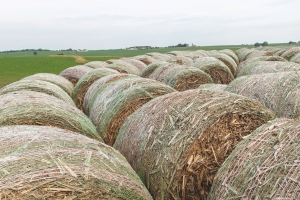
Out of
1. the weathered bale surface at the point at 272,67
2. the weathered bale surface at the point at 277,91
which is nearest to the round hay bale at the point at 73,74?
the weathered bale surface at the point at 272,67

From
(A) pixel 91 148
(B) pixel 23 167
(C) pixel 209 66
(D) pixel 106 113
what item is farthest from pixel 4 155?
(C) pixel 209 66

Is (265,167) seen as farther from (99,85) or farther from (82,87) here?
(82,87)

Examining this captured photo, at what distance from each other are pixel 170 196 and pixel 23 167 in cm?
186

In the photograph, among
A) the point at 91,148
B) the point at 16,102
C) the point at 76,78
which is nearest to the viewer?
the point at 91,148

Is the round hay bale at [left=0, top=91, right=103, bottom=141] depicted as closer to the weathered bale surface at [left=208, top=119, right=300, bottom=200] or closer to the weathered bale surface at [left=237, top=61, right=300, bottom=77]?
the weathered bale surface at [left=208, top=119, right=300, bottom=200]

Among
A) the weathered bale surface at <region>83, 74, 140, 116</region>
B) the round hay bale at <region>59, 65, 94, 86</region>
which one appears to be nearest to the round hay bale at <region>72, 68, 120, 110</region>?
the weathered bale surface at <region>83, 74, 140, 116</region>

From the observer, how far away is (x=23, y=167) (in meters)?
2.79

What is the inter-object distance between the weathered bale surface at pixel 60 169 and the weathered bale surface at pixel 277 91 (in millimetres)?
2947

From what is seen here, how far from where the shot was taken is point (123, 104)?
239 inches

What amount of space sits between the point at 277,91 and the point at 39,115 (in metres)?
3.69

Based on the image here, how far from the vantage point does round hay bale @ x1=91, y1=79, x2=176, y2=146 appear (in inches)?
237

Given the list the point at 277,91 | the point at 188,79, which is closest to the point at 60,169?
the point at 277,91

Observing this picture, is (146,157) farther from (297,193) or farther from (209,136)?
(297,193)

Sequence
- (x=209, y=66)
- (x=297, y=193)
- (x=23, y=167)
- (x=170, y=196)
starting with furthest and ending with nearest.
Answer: (x=209, y=66) → (x=170, y=196) → (x=23, y=167) → (x=297, y=193)
